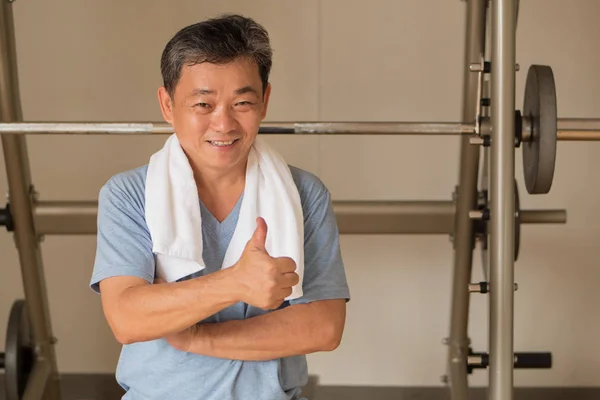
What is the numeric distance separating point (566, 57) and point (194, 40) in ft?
5.89

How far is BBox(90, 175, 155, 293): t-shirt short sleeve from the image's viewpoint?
1.53 meters

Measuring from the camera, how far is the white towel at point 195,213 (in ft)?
5.07

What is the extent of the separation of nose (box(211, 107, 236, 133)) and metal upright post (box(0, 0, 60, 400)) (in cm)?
111

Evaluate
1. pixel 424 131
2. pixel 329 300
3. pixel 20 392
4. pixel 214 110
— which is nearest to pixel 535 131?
pixel 424 131

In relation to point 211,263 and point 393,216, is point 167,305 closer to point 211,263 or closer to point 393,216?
point 211,263

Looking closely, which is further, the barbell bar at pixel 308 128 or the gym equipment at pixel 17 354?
the gym equipment at pixel 17 354

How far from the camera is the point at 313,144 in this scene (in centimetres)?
298

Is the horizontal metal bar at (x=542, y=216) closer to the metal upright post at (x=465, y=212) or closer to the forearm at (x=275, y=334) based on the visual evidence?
the metal upright post at (x=465, y=212)

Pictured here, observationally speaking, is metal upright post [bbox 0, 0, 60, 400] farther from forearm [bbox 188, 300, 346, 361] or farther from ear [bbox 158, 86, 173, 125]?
forearm [bbox 188, 300, 346, 361]

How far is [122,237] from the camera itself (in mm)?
1552

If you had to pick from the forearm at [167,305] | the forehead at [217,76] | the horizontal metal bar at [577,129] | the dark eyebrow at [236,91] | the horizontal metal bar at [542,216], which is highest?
the forehead at [217,76]

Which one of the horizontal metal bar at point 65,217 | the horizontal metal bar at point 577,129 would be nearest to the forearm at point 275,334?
the horizontal metal bar at point 577,129

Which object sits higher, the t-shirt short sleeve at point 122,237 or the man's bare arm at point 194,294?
the t-shirt short sleeve at point 122,237

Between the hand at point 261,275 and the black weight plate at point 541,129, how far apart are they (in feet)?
2.72
